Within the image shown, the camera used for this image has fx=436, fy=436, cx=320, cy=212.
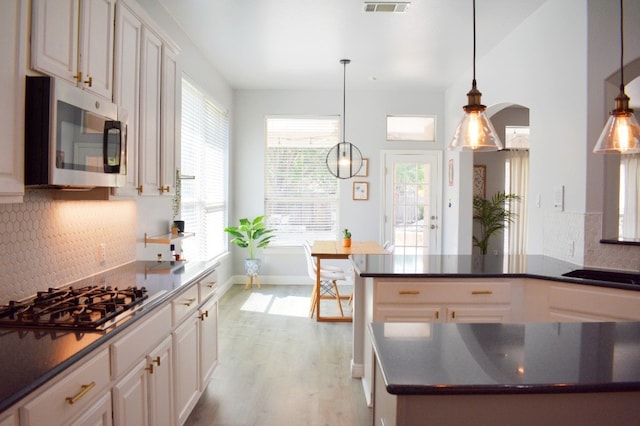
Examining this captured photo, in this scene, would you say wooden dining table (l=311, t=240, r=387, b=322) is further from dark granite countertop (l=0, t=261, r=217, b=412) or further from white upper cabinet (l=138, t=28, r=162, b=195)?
dark granite countertop (l=0, t=261, r=217, b=412)

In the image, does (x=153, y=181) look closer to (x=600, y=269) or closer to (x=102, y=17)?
(x=102, y=17)

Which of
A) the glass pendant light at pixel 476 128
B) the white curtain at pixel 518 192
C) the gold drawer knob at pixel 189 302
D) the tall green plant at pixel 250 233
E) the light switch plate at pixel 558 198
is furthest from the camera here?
the white curtain at pixel 518 192

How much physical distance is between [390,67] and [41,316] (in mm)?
4791

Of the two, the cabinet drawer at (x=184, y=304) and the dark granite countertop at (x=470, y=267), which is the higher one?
the dark granite countertop at (x=470, y=267)

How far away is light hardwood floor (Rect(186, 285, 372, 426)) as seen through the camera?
275 cm

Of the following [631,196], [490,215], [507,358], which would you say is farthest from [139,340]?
[631,196]

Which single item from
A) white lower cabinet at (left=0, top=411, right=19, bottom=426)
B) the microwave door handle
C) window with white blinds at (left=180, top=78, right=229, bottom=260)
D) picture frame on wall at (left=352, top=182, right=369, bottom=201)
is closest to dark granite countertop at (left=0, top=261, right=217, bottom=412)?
white lower cabinet at (left=0, top=411, right=19, bottom=426)

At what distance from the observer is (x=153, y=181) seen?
2777 millimetres

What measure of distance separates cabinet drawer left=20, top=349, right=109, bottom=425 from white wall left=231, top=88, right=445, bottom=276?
5250mm

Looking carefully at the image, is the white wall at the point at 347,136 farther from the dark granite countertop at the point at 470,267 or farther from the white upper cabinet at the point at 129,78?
the white upper cabinet at the point at 129,78

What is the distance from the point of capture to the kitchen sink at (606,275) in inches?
103

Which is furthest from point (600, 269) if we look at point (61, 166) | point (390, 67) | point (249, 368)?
point (390, 67)

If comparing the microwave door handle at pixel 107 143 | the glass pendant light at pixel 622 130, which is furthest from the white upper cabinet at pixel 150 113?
the glass pendant light at pixel 622 130

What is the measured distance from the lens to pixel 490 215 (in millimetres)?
6344
